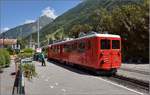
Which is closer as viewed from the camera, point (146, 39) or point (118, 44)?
point (118, 44)

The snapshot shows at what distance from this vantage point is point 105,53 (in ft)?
90.0

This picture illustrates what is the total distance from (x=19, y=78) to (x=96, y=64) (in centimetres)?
1189

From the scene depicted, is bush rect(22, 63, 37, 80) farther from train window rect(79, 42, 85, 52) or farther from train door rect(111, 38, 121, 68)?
train window rect(79, 42, 85, 52)

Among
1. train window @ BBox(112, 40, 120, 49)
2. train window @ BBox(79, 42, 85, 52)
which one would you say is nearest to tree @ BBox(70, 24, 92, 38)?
train window @ BBox(79, 42, 85, 52)

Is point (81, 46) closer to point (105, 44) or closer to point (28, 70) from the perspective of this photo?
point (105, 44)

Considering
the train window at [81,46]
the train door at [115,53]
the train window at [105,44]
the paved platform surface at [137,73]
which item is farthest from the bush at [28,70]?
the train window at [81,46]

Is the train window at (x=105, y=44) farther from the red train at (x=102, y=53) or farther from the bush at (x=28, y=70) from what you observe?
the bush at (x=28, y=70)

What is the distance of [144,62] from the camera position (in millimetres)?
49250

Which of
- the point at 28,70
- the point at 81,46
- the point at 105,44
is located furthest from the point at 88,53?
the point at 28,70

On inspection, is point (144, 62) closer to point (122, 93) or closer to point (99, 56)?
point (99, 56)

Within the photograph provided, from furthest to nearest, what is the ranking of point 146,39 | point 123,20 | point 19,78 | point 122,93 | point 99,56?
point 123,20
point 146,39
point 99,56
point 122,93
point 19,78

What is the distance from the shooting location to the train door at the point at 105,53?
89.2 ft

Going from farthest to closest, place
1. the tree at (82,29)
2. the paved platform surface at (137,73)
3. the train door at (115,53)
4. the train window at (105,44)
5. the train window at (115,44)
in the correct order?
the tree at (82,29)
the train window at (115,44)
the train door at (115,53)
the train window at (105,44)
the paved platform surface at (137,73)

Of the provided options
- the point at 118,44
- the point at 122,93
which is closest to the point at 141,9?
the point at 118,44
